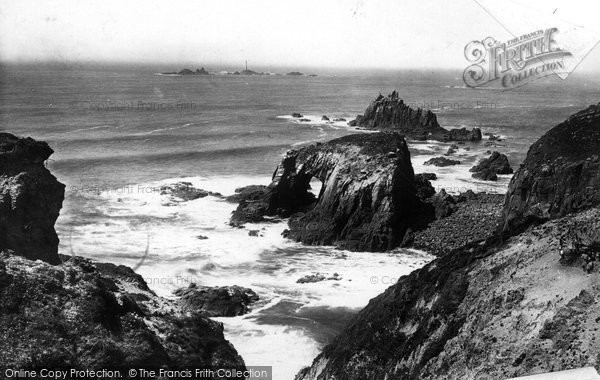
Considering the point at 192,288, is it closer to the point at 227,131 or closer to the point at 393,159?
the point at 393,159

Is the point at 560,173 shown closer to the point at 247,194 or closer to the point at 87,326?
the point at 247,194

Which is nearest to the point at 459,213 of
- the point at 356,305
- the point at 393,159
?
the point at 393,159

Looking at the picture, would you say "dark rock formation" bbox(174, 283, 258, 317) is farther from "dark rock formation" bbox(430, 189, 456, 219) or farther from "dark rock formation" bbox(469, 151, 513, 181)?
"dark rock formation" bbox(469, 151, 513, 181)

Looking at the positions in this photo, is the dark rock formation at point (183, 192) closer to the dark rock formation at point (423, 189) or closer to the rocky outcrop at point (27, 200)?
the dark rock formation at point (423, 189)

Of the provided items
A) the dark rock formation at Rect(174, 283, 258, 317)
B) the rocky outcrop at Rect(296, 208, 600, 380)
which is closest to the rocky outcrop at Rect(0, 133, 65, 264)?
the dark rock formation at Rect(174, 283, 258, 317)

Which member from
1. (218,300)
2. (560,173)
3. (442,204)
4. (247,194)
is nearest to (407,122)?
(247,194)

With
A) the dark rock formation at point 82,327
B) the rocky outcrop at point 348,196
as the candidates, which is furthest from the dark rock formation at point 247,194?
the dark rock formation at point 82,327
